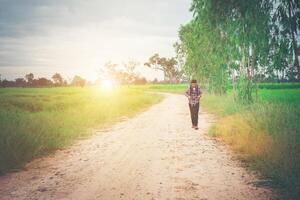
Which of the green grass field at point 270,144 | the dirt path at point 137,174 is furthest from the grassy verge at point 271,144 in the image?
the dirt path at point 137,174

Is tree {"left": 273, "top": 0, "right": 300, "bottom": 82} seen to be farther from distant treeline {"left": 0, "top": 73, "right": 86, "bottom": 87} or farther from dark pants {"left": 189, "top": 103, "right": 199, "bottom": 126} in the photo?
distant treeline {"left": 0, "top": 73, "right": 86, "bottom": 87}

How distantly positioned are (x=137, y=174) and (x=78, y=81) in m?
154

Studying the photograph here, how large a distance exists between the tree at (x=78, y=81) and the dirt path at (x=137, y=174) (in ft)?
466

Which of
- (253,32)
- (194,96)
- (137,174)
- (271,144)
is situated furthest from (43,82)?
(271,144)

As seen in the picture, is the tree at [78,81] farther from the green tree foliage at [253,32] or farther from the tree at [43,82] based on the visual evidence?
the green tree foliage at [253,32]

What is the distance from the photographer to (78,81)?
156 m

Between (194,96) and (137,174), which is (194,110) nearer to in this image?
(194,96)

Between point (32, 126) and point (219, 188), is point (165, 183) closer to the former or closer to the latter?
point (219, 188)

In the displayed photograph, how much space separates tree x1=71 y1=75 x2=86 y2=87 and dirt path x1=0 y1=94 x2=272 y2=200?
14202 cm

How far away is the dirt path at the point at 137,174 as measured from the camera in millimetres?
5653

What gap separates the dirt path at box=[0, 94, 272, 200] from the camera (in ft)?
18.5

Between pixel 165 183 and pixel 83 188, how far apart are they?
166 cm

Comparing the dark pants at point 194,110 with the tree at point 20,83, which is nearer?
the dark pants at point 194,110

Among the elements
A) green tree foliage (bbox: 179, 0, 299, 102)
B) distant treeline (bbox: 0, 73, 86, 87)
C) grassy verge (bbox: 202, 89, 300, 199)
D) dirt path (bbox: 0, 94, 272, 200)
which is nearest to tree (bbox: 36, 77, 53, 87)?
distant treeline (bbox: 0, 73, 86, 87)
